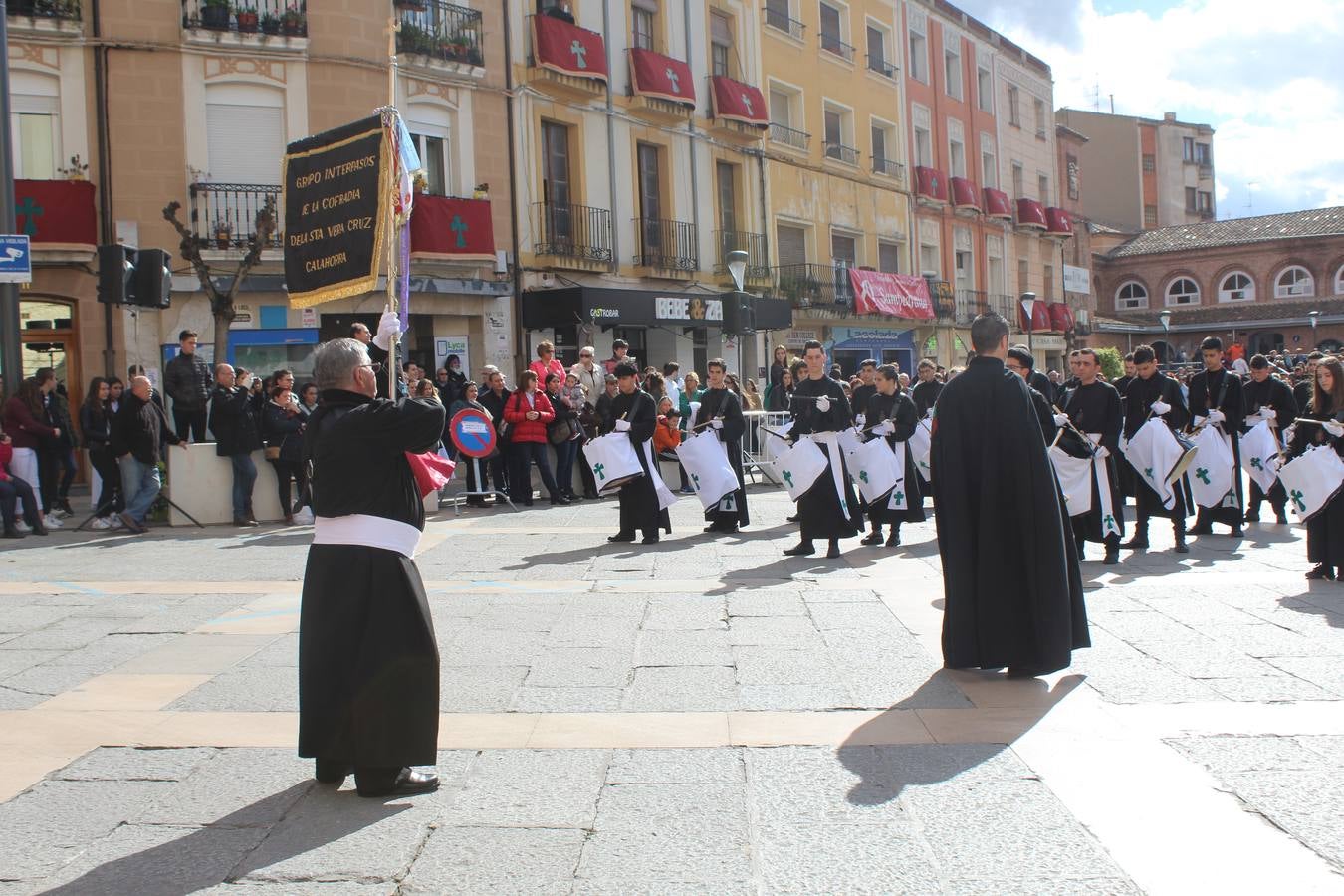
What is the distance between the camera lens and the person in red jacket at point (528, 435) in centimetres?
1476

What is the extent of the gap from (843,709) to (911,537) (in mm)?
6621

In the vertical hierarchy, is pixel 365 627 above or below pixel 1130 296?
below

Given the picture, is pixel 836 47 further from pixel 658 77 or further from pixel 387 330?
pixel 387 330

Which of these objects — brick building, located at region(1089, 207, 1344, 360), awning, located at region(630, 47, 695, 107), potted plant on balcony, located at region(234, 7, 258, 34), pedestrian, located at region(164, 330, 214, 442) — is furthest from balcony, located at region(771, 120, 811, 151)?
brick building, located at region(1089, 207, 1344, 360)

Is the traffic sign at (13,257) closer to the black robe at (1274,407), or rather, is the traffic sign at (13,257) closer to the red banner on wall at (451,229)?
the red banner on wall at (451,229)

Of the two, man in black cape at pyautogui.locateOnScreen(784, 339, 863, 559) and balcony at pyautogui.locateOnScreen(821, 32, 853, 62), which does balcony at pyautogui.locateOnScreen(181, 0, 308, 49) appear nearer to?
man in black cape at pyautogui.locateOnScreen(784, 339, 863, 559)

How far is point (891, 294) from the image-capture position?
32.5m

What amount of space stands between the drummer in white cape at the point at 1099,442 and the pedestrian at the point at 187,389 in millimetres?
9814

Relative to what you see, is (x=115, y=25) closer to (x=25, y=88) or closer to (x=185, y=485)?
(x=25, y=88)

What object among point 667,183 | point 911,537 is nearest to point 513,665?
point 911,537

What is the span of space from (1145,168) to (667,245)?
49.7 m

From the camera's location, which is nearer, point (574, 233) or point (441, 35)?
point (441, 35)

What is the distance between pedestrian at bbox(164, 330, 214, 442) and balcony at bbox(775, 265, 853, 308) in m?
16.0

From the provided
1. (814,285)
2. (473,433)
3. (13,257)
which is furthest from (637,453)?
(814,285)
